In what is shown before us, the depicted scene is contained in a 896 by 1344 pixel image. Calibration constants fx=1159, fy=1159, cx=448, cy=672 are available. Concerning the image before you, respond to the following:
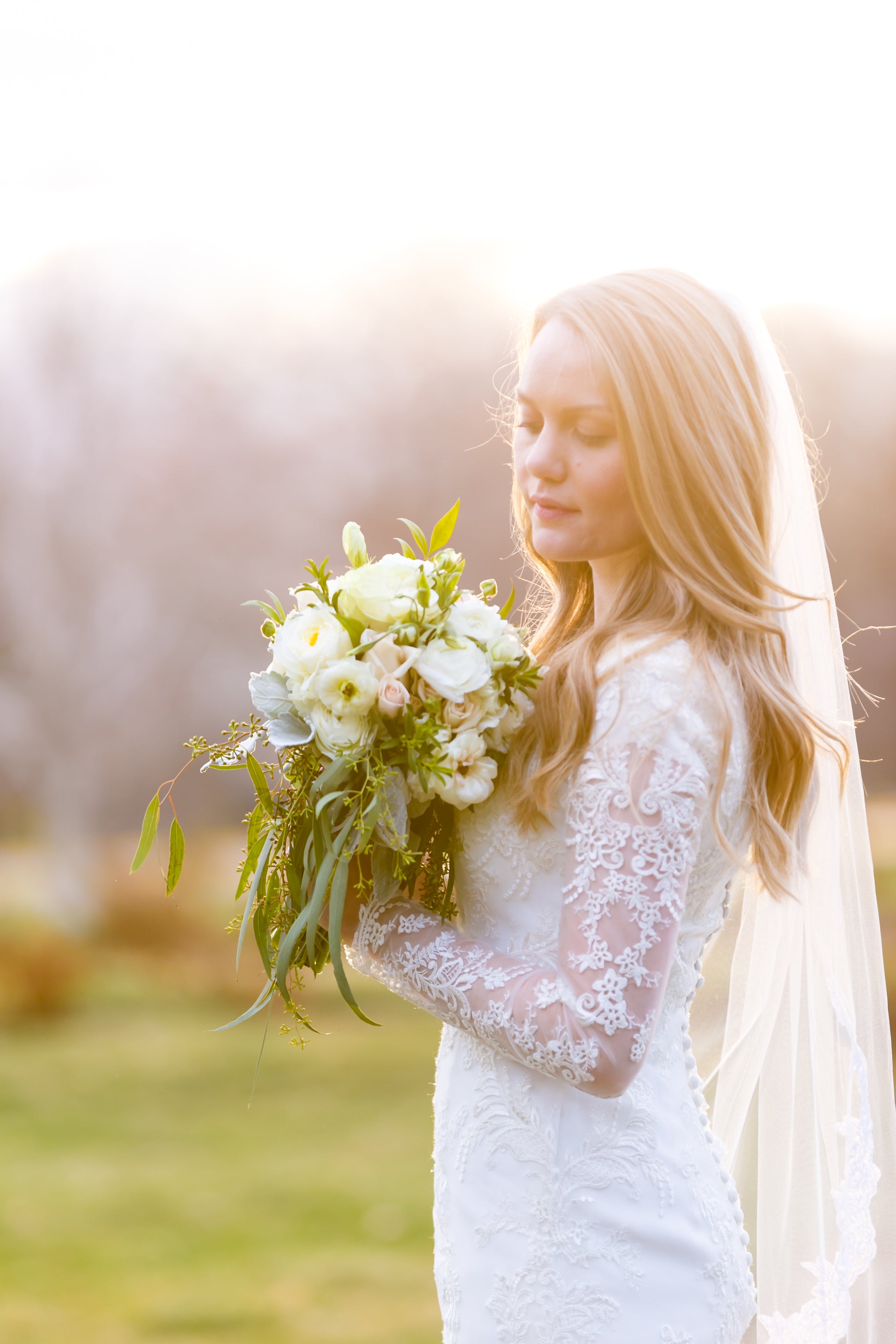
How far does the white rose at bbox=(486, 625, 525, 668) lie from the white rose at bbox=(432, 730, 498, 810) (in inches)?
3.9

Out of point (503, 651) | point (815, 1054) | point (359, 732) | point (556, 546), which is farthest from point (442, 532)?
point (815, 1054)

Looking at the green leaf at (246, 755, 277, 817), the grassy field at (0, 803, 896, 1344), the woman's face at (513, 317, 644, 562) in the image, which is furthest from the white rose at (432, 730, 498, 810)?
the grassy field at (0, 803, 896, 1344)

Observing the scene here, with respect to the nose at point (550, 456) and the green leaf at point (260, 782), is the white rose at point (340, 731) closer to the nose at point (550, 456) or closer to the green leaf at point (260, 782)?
the green leaf at point (260, 782)

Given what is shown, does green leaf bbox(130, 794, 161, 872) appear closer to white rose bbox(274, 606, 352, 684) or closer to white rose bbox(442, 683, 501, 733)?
white rose bbox(274, 606, 352, 684)

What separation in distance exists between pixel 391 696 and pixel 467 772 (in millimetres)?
150

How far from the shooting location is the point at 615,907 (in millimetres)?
1396

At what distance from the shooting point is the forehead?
5.24 feet

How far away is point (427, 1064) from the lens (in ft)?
24.5

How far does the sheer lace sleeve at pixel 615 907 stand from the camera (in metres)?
1.39

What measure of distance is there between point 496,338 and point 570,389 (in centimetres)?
554

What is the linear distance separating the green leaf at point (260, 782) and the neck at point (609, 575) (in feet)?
1.70

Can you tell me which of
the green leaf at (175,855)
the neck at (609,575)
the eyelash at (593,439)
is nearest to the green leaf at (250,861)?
the green leaf at (175,855)

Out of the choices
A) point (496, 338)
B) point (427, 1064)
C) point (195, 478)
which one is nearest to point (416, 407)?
point (496, 338)

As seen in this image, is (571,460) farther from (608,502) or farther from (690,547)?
(690,547)
